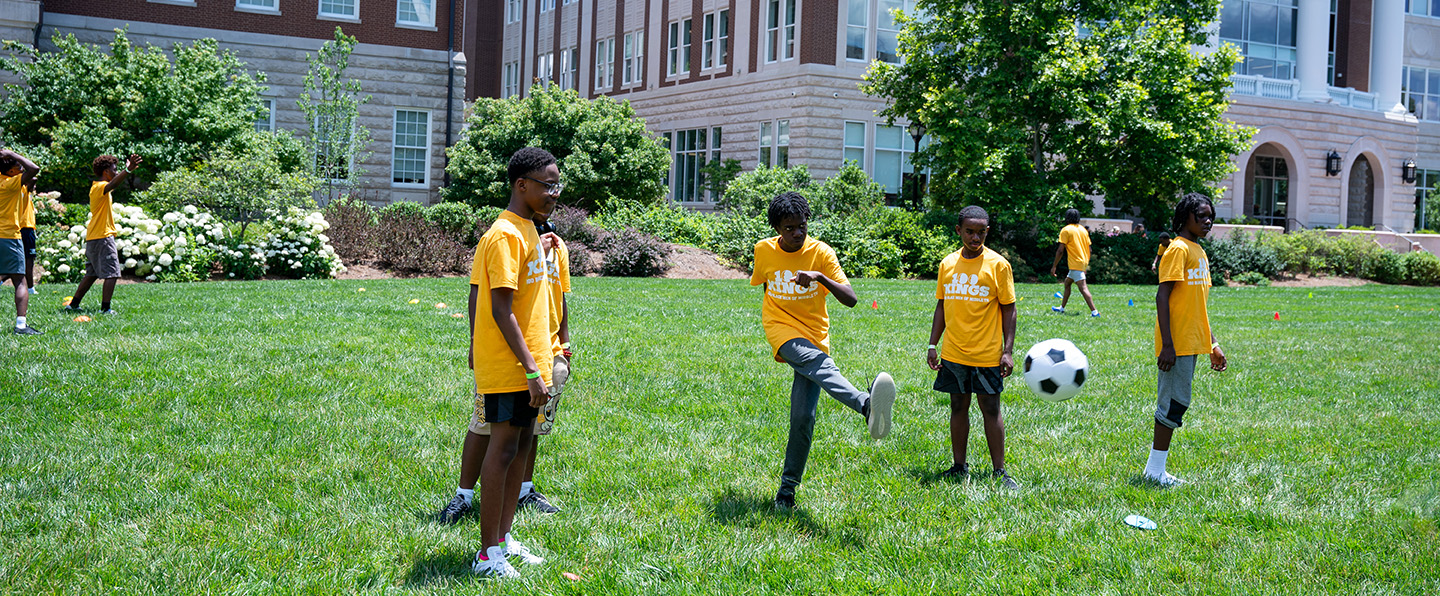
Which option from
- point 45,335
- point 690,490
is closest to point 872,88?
point 45,335

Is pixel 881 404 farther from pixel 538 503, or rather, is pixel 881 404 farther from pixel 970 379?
pixel 538 503

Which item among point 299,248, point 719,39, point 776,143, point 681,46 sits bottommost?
point 299,248

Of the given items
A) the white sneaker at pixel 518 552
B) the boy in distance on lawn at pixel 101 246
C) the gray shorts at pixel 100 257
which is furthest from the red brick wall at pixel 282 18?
the white sneaker at pixel 518 552

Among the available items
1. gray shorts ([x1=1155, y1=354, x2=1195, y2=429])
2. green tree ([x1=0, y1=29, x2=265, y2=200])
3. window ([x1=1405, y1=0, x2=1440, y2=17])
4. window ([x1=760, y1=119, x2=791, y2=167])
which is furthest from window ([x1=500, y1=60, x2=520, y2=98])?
gray shorts ([x1=1155, y1=354, x2=1195, y2=429])

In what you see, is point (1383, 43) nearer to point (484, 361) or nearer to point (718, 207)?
point (718, 207)

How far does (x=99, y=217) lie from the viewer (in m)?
11.2

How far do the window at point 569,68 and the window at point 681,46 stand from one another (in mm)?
7464

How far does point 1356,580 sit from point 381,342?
8199 millimetres

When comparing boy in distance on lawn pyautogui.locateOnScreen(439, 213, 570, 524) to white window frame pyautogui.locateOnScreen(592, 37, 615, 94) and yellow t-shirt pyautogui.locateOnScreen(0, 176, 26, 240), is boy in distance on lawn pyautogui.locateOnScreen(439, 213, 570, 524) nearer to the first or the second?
yellow t-shirt pyautogui.locateOnScreen(0, 176, 26, 240)

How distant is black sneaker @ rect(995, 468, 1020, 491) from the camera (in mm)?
5605

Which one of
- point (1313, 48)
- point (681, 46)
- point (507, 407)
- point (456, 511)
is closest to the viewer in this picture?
point (507, 407)

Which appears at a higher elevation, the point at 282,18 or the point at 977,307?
the point at 282,18

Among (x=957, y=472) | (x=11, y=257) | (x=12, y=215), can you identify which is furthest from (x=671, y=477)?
(x=12, y=215)

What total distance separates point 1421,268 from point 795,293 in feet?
102
